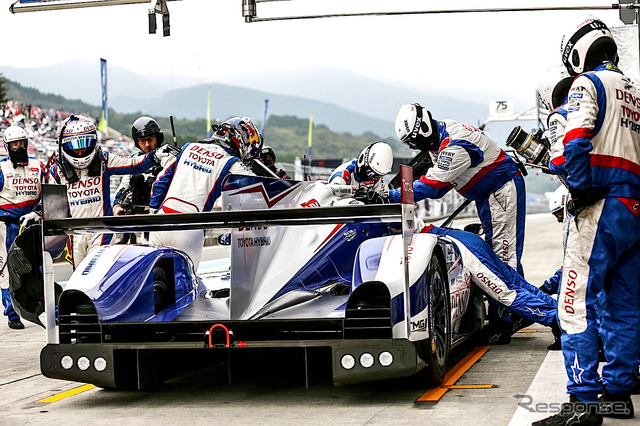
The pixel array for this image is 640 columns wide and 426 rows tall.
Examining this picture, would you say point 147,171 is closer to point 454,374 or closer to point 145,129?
point 145,129

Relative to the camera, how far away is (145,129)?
9.99 m

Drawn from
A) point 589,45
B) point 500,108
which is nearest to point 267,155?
point 589,45

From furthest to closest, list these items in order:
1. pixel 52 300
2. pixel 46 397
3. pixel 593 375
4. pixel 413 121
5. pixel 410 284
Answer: pixel 413 121 → pixel 46 397 → pixel 52 300 → pixel 410 284 → pixel 593 375

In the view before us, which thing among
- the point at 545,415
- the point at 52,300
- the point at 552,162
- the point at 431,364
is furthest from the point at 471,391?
the point at 52,300

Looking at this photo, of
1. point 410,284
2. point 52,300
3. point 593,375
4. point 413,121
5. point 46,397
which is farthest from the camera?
point 413,121

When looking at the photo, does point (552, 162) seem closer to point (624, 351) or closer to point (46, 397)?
point (624, 351)

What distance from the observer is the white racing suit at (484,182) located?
25.8ft

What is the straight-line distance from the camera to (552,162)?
529cm

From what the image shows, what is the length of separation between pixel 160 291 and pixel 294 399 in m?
1.37

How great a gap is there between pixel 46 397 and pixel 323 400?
2.06 m

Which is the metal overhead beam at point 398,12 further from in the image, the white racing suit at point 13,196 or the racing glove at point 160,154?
the racing glove at point 160,154

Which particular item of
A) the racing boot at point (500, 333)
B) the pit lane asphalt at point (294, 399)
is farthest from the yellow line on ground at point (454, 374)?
the racing boot at point (500, 333)

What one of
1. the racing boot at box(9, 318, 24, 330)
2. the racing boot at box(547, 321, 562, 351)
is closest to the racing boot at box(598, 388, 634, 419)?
the racing boot at box(547, 321, 562, 351)

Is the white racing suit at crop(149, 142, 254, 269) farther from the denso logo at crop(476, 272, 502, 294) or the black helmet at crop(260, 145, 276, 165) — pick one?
the black helmet at crop(260, 145, 276, 165)
